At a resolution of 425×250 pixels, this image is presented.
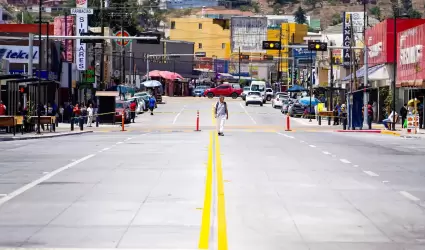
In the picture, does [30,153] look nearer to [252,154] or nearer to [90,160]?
[90,160]

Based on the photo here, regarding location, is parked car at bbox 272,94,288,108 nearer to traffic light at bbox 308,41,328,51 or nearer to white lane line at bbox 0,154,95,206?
traffic light at bbox 308,41,328,51

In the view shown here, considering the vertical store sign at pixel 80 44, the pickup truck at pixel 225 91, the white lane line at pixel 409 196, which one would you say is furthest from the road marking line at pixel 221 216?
the pickup truck at pixel 225 91

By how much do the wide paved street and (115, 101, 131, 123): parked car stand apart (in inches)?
1740

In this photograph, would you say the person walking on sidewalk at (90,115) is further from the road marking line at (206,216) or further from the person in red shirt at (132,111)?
the road marking line at (206,216)

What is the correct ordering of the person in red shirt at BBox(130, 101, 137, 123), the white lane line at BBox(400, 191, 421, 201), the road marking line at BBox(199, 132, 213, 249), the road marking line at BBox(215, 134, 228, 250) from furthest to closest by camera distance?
the person in red shirt at BBox(130, 101, 137, 123) < the white lane line at BBox(400, 191, 421, 201) < the road marking line at BBox(199, 132, 213, 249) < the road marking line at BBox(215, 134, 228, 250)

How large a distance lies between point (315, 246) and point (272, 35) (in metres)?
189

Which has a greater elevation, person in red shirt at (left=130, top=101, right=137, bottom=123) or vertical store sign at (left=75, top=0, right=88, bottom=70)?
vertical store sign at (left=75, top=0, right=88, bottom=70)

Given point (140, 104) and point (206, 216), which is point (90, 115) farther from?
point (206, 216)

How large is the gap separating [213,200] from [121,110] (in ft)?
200

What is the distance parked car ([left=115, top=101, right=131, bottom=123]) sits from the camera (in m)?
76.4

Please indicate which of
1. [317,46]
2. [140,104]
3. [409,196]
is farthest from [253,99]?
[409,196]

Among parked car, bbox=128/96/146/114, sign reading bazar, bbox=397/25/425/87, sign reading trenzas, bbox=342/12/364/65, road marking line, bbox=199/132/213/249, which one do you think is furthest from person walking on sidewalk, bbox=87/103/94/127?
road marking line, bbox=199/132/213/249

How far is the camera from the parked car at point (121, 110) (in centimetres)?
7644

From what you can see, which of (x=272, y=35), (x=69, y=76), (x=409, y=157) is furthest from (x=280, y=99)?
(x=272, y=35)
